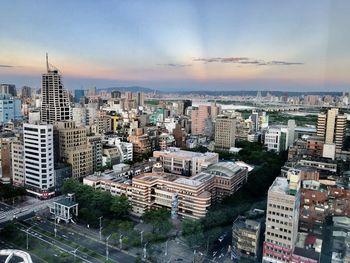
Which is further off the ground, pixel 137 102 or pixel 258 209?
pixel 137 102

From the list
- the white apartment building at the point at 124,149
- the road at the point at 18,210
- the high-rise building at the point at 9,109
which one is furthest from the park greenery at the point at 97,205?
the high-rise building at the point at 9,109

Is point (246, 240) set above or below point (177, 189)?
below

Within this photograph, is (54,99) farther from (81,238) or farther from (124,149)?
(81,238)

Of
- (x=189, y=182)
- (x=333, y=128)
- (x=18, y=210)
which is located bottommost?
(x=18, y=210)

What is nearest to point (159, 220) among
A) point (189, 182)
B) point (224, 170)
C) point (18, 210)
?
point (189, 182)

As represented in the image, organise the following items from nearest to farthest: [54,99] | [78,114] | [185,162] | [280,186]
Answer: [280,186] → [185,162] → [54,99] → [78,114]

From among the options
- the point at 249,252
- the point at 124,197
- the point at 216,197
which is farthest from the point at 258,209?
the point at 124,197

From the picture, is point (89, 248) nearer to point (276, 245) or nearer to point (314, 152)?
point (276, 245)
